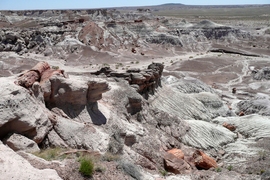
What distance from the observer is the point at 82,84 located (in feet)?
57.4

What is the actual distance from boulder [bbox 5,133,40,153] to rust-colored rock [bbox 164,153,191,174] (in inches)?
308

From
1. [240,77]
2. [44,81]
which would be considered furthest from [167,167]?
[240,77]

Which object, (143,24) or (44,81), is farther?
(143,24)

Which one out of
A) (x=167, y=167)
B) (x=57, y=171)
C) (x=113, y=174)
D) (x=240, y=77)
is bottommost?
(x=240, y=77)

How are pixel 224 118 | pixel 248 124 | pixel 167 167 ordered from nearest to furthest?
pixel 167 167 → pixel 248 124 → pixel 224 118

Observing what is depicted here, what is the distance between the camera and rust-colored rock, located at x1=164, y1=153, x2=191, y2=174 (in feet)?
56.2

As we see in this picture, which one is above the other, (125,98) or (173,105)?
(125,98)

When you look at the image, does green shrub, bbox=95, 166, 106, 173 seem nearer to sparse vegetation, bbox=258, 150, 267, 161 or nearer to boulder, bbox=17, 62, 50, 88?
boulder, bbox=17, 62, 50, 88

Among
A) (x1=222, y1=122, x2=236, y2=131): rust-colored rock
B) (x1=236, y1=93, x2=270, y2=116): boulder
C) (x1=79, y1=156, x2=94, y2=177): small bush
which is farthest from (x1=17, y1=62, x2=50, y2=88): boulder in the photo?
(x1=236, y1=93, x2=270, y2=116): boulder

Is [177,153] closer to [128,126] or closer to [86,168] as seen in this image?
[128,126]

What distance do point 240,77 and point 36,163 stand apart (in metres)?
49.3

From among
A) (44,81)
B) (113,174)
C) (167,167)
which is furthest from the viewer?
(167,167)

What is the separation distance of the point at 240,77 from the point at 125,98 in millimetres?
37635

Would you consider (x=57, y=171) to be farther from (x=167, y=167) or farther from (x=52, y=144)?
(x=167, y=167)
